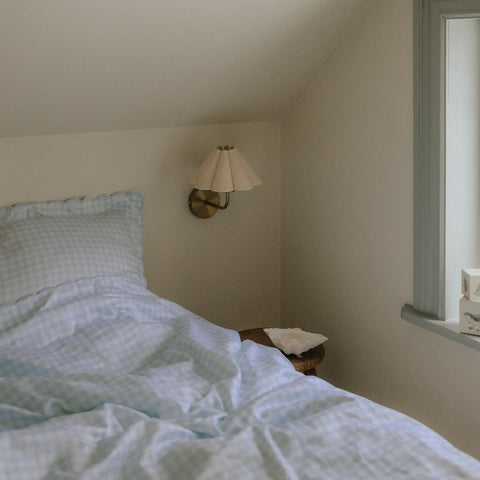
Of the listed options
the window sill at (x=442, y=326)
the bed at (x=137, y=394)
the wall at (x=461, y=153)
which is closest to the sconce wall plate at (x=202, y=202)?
the bed at (x=137, y=394)

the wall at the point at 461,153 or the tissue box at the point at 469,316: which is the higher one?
the wall at the point at 461,153

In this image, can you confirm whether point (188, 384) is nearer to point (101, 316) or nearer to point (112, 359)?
point (112, 359)

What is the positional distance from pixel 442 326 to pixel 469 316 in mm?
115

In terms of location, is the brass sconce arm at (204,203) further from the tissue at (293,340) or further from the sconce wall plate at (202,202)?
the tissue at (293,340)

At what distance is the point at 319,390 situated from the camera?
67.1 inches

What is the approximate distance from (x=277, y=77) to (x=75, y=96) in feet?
2.74

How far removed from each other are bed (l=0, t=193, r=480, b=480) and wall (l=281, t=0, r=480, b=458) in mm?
630

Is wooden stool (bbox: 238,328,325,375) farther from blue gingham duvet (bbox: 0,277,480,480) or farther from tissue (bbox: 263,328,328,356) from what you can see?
blue gingham duvet (bbox: 0,277,480,480)

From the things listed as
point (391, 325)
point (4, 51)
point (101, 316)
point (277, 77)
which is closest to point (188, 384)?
point (101, 316)

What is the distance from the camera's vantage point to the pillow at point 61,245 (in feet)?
7.09

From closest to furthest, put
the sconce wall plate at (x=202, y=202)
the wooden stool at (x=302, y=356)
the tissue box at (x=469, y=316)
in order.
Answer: the tissue box at (x=469, y=316) → the wooden stool at (x=302, y=356) → the sconce wall plate at (x=202, y=202)

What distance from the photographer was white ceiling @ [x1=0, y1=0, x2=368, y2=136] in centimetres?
204

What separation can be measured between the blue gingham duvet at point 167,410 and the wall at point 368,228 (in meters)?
0.63

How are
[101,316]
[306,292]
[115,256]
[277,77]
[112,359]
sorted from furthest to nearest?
[306,292] < [277,77] < [115,256] < [101,316] < [112,359]
